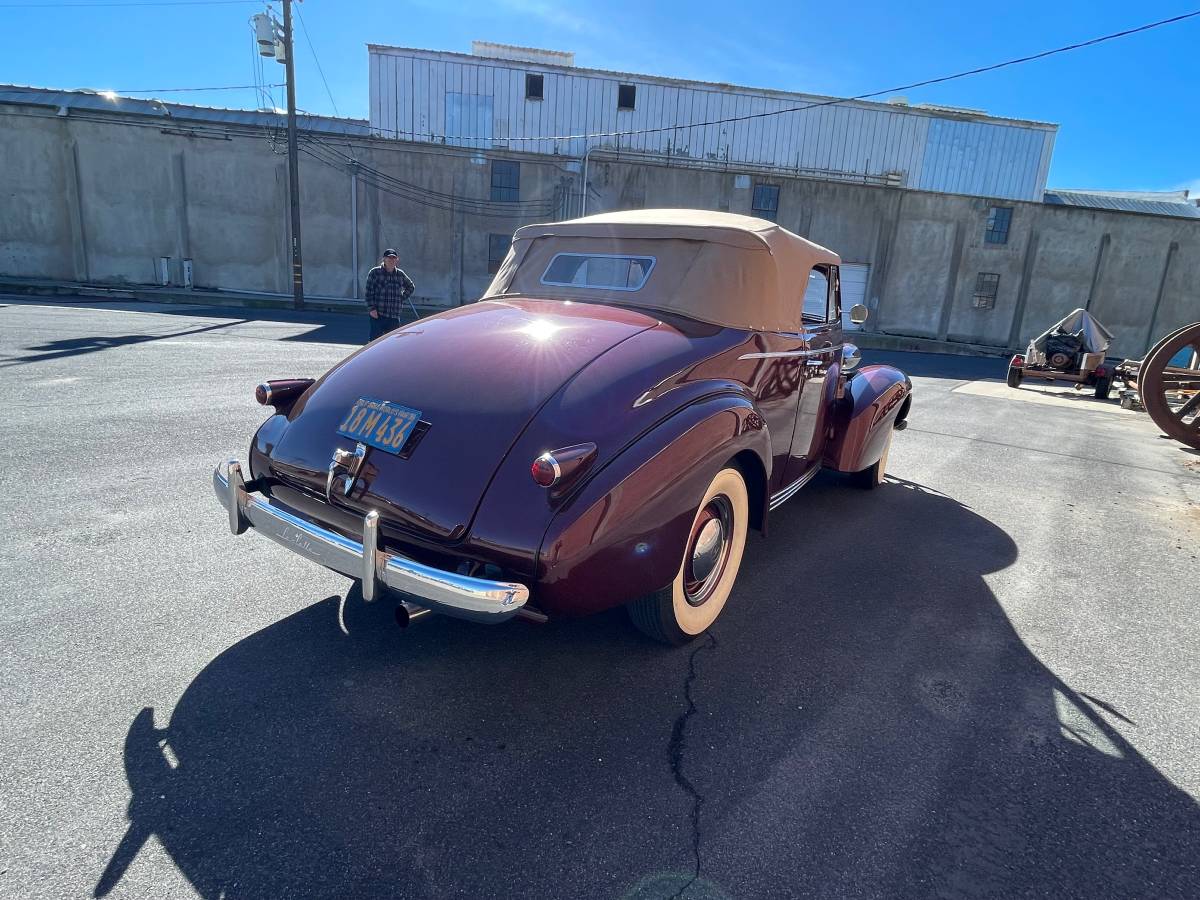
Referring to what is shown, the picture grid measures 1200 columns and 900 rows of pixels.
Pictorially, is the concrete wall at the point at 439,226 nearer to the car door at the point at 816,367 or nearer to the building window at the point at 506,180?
the building window at the point at 506,180

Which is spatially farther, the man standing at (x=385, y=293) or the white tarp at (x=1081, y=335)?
the white tarp at (x=1081, y=335)

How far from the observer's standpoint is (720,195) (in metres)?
24.6

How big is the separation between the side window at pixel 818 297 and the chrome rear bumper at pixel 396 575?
3.04 metres

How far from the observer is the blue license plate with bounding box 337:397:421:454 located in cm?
253

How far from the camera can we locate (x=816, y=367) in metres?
4.05

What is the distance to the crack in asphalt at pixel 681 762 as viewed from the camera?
189cm

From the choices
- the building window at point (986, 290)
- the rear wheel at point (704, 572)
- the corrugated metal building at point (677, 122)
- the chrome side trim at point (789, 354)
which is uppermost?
the corrugated metal building at point (677, 122)

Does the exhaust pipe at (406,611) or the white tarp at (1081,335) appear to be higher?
the white tarp at (1081,335)

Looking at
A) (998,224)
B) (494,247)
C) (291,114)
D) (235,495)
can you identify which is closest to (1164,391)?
(235,495)

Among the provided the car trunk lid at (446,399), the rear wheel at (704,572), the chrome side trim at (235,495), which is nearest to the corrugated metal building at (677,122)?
the car trunk lid at (446,399)

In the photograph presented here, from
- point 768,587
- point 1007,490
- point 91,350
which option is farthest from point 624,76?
point 768,587

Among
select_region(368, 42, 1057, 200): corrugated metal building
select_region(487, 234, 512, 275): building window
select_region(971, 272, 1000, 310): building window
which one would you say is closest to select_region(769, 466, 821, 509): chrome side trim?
select_region(487, 234, 512, 275): building window

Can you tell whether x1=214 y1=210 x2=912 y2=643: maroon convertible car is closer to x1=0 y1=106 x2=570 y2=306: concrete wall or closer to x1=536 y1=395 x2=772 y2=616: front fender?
x1=536 y1=395 x2=772 y2=616: front fender

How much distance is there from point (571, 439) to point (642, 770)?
1.13 meters
